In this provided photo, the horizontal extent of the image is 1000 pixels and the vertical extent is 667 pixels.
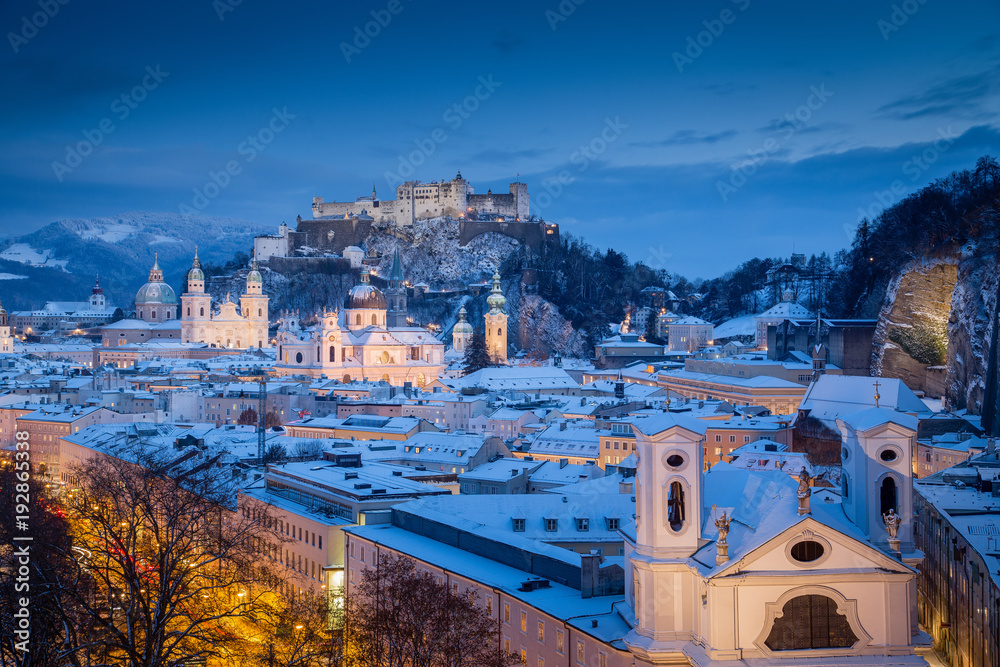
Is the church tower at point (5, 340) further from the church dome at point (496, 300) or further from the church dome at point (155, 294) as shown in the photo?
the church dome at point (496, 300)

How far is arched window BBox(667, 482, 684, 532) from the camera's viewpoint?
18.6 m

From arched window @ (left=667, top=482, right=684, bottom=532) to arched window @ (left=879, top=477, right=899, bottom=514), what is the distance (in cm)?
315

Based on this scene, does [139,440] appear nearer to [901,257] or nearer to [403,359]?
[901,257]

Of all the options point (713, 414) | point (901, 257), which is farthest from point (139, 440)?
point (901, 257)

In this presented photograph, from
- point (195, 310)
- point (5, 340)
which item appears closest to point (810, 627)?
point (195, 310)

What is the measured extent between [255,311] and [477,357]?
3213 cm

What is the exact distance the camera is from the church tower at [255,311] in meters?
116

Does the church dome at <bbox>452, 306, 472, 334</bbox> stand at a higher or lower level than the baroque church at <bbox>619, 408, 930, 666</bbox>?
higher

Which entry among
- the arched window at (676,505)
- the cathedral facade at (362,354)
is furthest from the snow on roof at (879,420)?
the cathedral facade at (362,354)

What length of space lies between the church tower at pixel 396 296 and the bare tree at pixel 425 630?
279 feet

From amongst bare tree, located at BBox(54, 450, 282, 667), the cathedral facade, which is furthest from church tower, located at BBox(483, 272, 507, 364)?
bare tree, located at BBox(54, 450, 282, 667)

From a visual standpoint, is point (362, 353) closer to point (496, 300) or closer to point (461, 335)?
point (496, 300)

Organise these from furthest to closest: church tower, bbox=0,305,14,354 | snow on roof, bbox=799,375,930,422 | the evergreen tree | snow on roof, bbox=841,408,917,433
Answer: church tower, bbox=0,305,14,354, the evergreen tree, snow on roof, bbox=799,375,930,422, snow on roof, bbox=841,408,917,433

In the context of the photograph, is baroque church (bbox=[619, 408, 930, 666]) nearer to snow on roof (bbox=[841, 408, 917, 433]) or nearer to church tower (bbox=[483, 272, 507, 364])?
snow on roof (bbox=[841, 408, 917, 433])
